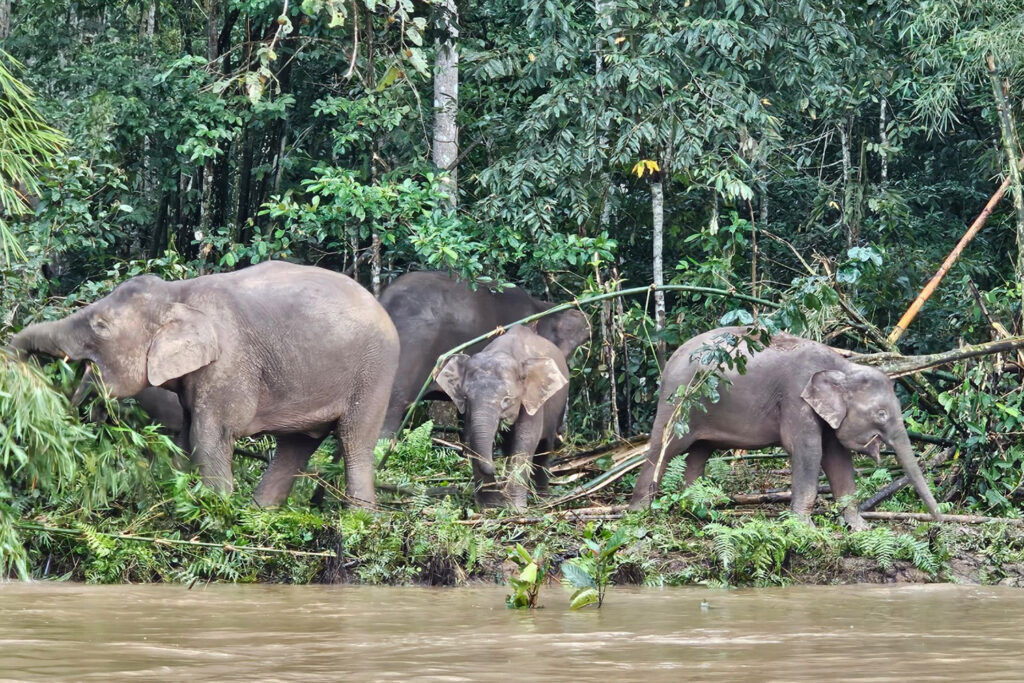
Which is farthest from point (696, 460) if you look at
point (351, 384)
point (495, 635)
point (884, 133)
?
point (884, 133)

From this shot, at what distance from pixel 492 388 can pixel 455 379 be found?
0.48 m

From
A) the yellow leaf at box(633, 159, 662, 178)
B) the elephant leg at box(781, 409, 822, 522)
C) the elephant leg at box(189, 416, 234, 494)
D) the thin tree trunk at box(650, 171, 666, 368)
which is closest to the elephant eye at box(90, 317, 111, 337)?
the elephant leg at box(189, 416, 234, 494)

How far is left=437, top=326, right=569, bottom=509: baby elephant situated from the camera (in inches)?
408

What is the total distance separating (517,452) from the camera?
35.4 ft

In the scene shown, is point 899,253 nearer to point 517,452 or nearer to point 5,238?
point 517,452

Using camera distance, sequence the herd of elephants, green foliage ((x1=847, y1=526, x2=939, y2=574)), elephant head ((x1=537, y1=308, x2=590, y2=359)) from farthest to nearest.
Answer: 1. elephant head ((x1=537, y1=308, x2=590, y2=359))
2. the herd of elephants
3. green foliage ((x1=847, y1=526, x2=939, y2=574))

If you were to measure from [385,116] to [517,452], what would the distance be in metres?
3.73

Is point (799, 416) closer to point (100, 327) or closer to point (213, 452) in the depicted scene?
point (213, 452)

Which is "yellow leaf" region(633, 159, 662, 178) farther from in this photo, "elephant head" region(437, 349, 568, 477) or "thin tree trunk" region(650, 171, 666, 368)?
"elephant head" region(437, 349, 568, 477)

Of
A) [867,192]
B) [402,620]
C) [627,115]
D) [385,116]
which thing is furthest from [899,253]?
[402,620]

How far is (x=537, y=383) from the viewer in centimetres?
1089

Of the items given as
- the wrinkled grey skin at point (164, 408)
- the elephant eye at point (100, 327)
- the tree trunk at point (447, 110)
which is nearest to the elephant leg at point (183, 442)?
the wrinkled grey skin at point (164, 408)

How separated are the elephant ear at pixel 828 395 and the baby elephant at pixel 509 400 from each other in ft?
6.24

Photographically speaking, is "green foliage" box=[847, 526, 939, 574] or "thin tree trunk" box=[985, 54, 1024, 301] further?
"thin tree trunk" box=[985, 54, 1024, 301]
